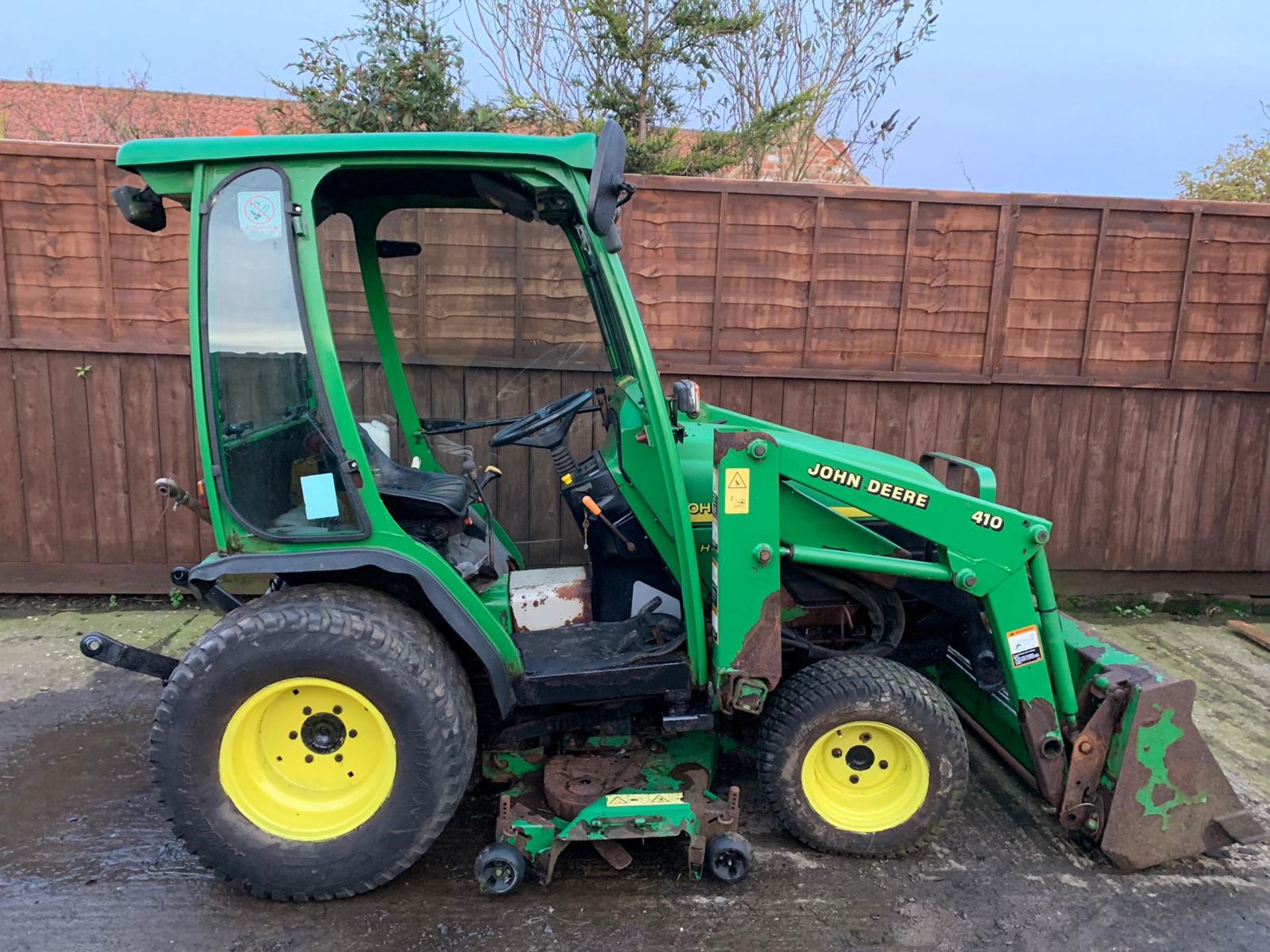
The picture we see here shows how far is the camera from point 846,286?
492 centimetres

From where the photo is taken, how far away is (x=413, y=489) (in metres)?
2.86

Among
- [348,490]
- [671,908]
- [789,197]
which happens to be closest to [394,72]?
[789,197]

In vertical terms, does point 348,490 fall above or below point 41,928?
above

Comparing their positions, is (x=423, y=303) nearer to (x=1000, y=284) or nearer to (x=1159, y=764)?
(x=1000, y=284)

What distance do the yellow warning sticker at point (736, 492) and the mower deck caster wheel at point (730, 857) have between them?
3.37 feet

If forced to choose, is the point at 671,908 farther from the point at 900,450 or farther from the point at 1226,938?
the point at 900,450

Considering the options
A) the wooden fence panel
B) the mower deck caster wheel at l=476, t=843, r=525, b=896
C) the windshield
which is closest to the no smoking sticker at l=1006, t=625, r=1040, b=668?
the mower deck caster wheel at l=476, t=843, r=525, b=896

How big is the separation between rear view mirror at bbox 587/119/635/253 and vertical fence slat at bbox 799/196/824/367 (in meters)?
2.72

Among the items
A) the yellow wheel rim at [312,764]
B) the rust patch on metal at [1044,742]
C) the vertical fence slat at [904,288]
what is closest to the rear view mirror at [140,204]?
the yellow wheel rim at [312,764]

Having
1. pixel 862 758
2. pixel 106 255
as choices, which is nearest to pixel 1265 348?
pixel 862 758

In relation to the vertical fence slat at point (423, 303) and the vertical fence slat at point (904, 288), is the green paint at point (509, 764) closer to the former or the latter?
the vertical fence slat at point (423, 303)

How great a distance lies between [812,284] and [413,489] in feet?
9.81

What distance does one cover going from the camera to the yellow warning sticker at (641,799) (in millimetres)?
2525

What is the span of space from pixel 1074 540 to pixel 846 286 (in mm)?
2268
